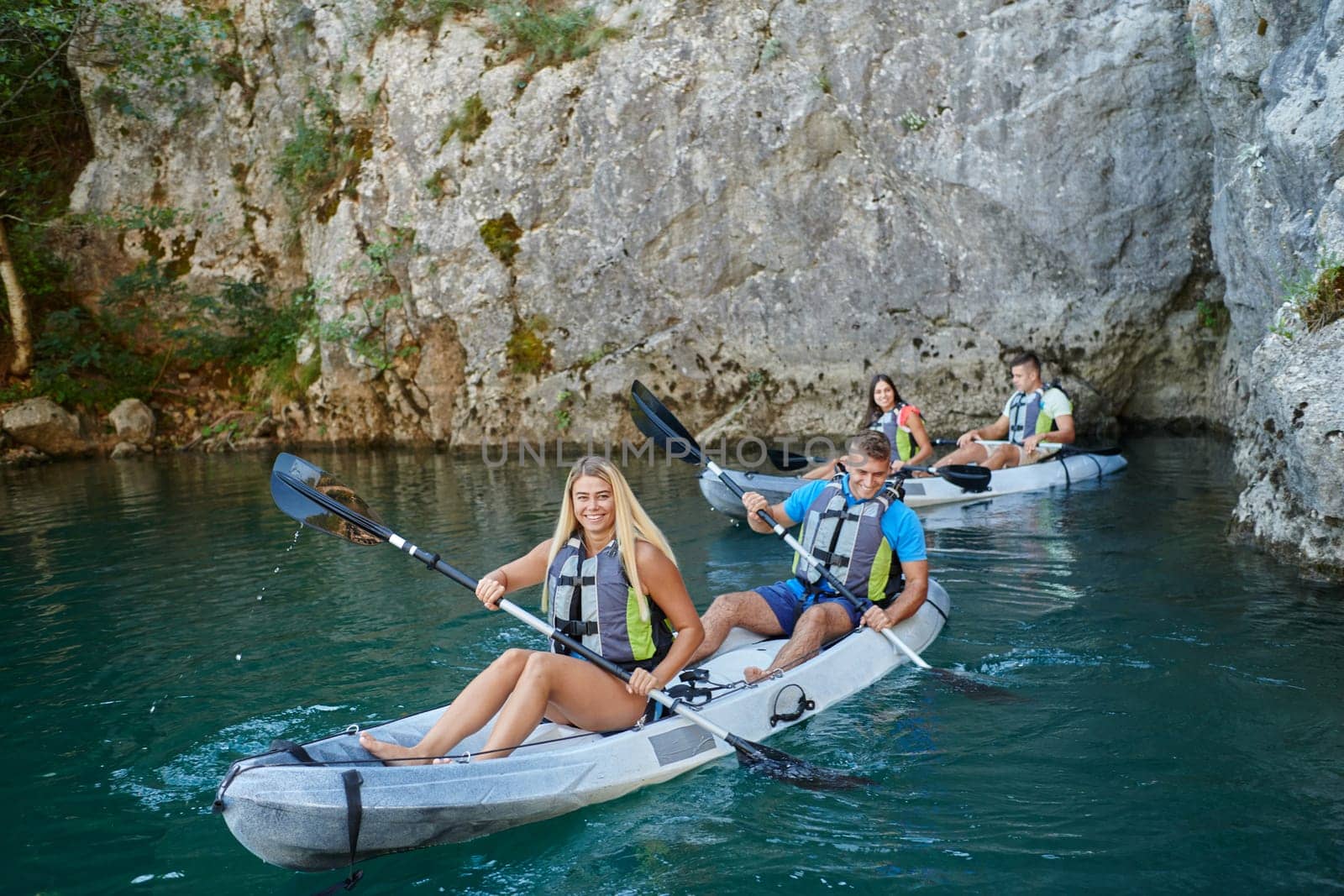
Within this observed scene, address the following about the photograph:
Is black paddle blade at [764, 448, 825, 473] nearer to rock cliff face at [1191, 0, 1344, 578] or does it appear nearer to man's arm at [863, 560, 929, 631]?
rock cliff face at [1191, 0, 1344, 578]

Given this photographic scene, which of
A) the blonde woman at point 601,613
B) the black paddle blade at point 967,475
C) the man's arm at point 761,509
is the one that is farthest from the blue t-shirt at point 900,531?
the black paddle blade at point 967,475

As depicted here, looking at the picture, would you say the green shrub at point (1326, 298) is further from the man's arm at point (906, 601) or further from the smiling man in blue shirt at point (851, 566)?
the man's arm at point (906, 601)

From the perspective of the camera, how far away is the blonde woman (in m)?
3.81

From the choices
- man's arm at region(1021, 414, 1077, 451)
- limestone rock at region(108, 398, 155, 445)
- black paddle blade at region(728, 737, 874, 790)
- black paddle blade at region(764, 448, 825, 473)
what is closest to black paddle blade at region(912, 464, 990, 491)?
black paddle blade at region(764, 448, 825, 473)

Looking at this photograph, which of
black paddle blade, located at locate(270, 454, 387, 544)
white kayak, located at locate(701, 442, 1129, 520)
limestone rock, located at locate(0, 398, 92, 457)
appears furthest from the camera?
limestone rock, located at locate(0, 398, 92, 457)

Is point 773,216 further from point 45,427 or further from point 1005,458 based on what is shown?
point 45,427

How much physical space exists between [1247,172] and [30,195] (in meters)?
20.1

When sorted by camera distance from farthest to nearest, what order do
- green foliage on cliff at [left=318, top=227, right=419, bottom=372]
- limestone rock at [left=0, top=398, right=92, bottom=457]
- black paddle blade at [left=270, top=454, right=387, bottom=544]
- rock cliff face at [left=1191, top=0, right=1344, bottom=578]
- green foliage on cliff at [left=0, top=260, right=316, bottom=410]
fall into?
green foliage on cliff at [left=0, top=260, right=316, bottom=410] < limestone rock at [left=0, top=398, right=92, bottom=457] < green foliage on cliff at [left=318, top=227, right=419, bottom=372] < rock cliff face at [left=1191, top=0, right=1344, bottom=578] < black paddle blade at [left=270, top=454, right=387, bottom=544]

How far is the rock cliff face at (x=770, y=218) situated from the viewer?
13.2m

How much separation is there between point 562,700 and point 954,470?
228 inches

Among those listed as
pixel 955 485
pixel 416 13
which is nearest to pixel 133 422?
pixel 416 13

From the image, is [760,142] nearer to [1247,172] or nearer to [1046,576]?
[1247,172]

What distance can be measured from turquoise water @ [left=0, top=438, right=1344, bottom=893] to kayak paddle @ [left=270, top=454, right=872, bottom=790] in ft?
0.31

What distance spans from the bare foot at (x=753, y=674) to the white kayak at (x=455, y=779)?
54 millimetres
